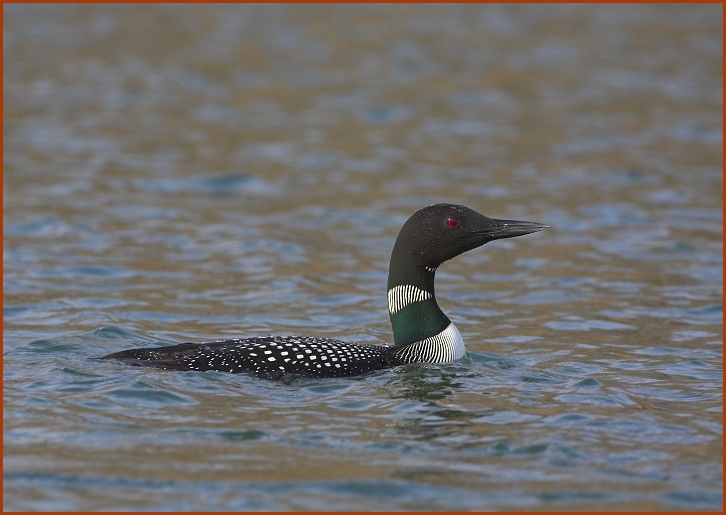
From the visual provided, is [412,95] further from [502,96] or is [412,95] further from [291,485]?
[291,485]

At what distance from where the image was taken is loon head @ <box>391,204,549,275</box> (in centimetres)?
666

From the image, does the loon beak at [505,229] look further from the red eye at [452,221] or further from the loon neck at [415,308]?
the loon neck at [415,308]

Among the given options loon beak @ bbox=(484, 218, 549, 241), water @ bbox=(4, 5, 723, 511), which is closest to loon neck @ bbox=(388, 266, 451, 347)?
water @ bbox=(4, 5, 723, 511)

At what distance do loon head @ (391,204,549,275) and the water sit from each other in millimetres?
609

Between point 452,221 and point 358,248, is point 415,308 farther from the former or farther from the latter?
point 358,248

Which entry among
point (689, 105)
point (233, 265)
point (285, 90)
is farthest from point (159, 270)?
point (689, 105)

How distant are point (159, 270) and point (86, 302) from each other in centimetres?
106

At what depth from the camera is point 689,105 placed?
14.9 m

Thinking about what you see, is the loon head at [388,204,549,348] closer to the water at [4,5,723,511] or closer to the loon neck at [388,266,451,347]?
the loon neck at [388,266,451,347]

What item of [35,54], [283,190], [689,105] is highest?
[35,54]

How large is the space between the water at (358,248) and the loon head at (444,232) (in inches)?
24.0

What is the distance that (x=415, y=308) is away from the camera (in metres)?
6.73

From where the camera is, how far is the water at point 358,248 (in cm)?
511

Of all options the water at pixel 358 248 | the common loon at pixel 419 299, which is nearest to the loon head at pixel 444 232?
the common loon at pixel 419 299
